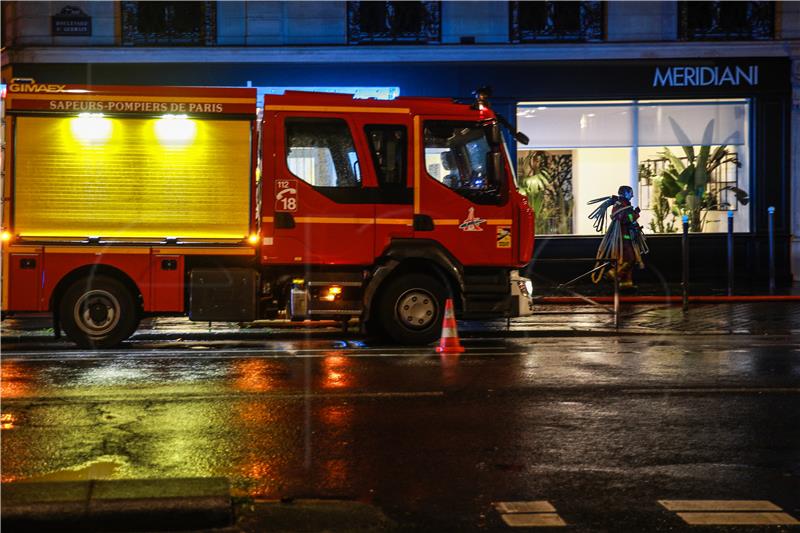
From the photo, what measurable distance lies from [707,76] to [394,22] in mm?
6706

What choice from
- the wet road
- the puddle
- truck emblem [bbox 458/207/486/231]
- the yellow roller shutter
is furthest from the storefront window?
the puddle

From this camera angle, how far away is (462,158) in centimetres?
1279

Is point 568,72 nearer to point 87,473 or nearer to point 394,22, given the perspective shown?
point 394,22

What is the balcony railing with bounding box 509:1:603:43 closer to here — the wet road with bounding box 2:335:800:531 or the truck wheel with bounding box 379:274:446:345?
the truck wheel with bounding box 379:274:446:345

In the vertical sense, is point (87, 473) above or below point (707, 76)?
below

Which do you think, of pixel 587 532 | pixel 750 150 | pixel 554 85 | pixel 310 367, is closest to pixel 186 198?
pixel 310 367

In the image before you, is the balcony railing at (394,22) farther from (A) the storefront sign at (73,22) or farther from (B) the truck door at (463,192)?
(B) the truck door at (463,192)

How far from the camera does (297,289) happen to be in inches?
493

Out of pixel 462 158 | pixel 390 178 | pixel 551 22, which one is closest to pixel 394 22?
A: pixel 551 22

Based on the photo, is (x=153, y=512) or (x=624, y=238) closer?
(x=153, y=512)

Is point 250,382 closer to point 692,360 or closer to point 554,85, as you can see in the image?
point 692,360

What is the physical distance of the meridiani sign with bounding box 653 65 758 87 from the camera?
2141 centimetres

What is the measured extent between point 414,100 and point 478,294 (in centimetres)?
258

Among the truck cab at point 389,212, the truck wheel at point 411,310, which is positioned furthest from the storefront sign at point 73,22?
the truck wheel at point 411,310
